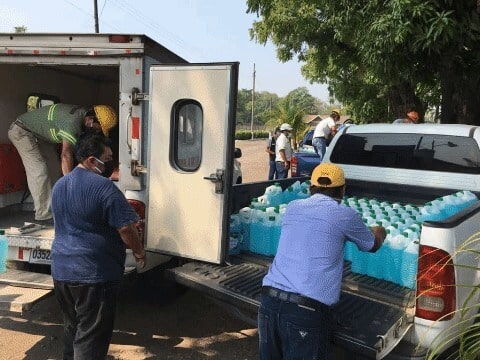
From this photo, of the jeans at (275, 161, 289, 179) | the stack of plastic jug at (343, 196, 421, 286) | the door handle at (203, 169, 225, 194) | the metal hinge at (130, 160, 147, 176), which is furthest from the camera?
the jeans at (275, 161, 289, 179)

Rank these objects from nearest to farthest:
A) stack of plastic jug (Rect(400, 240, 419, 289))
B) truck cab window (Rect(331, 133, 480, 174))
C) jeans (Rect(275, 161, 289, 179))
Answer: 1. stack of plastic jug (Rect(400, 240, 419, 289))
2. truck cab window (Rect(331, 133, 480, 174))
3. jeans (Rect(275, 161, 289, 179))

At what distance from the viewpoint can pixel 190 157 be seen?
3.78m

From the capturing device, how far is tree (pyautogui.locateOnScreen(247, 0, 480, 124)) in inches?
286

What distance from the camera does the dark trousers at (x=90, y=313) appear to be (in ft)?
9.71

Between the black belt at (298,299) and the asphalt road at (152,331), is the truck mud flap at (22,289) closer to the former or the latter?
the asphalt road at (152,331)

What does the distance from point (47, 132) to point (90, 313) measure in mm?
2473

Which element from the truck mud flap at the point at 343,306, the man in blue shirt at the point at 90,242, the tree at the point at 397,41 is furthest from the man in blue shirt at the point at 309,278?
the tree at the point at 397,41

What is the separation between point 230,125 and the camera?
3477mm

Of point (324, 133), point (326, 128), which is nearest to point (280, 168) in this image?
point (324, 133)

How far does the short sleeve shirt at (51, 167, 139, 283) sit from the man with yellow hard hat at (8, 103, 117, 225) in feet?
5.48

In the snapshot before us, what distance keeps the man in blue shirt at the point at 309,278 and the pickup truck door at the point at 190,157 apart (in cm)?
113

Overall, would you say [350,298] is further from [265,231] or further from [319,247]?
[265,231]

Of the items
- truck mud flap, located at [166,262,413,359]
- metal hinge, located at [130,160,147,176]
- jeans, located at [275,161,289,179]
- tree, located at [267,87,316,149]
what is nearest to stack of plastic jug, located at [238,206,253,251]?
truck mud flap, located at [166,262,413,359]

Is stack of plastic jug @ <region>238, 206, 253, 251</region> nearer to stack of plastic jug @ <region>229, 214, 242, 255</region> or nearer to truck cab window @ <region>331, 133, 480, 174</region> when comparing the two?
stack of plastic jug @ <region>229, 214, 242, 255</region>
